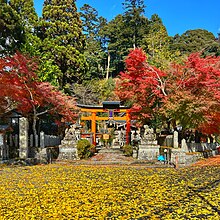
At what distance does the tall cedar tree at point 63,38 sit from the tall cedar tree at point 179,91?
23.9 feet

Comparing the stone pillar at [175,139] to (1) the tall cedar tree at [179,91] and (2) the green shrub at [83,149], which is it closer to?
(1) the tall cedar tree at [179,91]

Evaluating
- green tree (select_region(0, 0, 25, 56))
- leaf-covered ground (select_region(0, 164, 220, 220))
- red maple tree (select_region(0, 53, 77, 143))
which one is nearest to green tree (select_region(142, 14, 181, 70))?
green tree (select_region(0, 0, 25, 56))

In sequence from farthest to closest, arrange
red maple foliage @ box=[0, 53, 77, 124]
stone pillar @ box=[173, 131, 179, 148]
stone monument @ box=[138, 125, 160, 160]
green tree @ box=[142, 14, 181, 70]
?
green tree @ box=[142, 14, 181, 70] → stone monument @ box=[138, 125, 160, 160] → stone pillar @ box=[173, 131, 179, 148] → red maple foliage @ box=[0, 53, 77, 124]

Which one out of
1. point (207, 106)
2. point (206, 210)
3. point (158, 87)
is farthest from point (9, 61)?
point (206, 210)

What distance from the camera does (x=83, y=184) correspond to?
7664 millimetres

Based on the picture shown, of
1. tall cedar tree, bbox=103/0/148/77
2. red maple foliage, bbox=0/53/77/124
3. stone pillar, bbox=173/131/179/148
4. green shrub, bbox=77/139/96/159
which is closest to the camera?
red maple foliage, bbox=0/53/77/124

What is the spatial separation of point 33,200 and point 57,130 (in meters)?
14.5

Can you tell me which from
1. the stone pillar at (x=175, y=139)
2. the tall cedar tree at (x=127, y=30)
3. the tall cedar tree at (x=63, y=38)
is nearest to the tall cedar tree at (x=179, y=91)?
the stone pillar at (x=175, y=139)

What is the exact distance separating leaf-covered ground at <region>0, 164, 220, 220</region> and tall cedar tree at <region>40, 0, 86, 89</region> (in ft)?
48.0

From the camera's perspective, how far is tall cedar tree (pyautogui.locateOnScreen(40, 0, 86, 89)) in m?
21.8

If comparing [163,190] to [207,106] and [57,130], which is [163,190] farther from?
[57,130]

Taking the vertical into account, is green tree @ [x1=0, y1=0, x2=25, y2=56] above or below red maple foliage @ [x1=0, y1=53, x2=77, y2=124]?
above

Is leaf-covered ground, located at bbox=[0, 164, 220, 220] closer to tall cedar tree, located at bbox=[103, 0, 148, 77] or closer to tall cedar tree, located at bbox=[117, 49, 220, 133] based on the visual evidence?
tall cedar tree, located at bbox=[117, 49, 220, 133]

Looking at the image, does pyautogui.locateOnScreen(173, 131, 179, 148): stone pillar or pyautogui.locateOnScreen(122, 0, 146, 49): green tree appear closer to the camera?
pyautogui.locateOnScreen(173, 131, 179, 148): stone pillar
